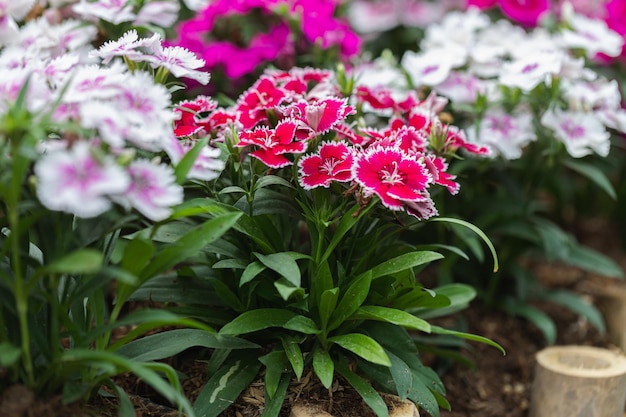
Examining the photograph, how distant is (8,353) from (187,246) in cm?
38

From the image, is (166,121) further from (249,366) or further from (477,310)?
(477,310)

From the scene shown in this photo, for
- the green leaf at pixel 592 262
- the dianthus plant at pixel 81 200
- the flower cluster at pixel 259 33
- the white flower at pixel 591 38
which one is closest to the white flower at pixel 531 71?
the white flower at pixel 591 38

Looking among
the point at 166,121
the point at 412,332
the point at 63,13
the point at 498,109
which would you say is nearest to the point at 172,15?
the point at 63,13

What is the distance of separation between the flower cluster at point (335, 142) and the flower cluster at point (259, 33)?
1.49 feet

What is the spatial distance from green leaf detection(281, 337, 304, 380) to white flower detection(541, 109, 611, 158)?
107 centimetres

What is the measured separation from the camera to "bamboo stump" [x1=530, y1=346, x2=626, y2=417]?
1.97 meters

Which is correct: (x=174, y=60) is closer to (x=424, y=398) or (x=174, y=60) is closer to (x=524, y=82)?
(x=424, y=398)

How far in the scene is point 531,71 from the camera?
6.95 ft

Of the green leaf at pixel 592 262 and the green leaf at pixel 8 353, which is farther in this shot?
the green leaf at pixel 592 262

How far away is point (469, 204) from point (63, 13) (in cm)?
153

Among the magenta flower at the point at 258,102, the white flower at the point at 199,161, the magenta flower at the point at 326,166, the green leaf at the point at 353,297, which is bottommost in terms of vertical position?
the green leaf at the point at 353,297

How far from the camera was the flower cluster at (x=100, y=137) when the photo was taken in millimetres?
1130

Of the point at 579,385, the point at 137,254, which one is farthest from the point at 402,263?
the point at 579,385

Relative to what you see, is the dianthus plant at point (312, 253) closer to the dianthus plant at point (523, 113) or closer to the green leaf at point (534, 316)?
the dianthus plant at point (523, 113)
